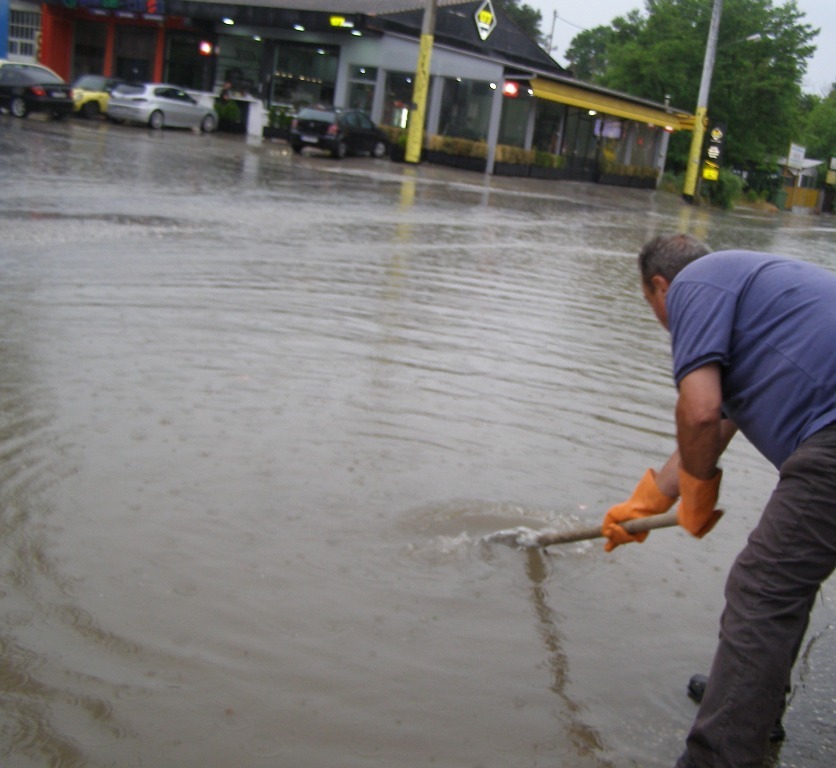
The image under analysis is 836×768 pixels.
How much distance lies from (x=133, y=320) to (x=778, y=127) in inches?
1826

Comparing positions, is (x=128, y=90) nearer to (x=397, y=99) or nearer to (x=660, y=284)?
(x=397, y=99)

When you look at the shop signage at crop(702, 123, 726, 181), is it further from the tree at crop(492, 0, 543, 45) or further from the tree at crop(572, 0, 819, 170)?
the tree at crop(492, 0, 543, 45)

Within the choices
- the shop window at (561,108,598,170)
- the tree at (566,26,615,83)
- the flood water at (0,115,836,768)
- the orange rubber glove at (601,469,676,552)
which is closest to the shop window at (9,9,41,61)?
the shop window at (561,108,598,170)

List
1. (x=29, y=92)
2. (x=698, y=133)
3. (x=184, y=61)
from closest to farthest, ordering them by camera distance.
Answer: (x=29, y=92), (x=698, y=133), (x=184, y=61)

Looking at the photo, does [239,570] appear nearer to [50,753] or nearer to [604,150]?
[50,753]

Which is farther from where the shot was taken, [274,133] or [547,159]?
[547,159]

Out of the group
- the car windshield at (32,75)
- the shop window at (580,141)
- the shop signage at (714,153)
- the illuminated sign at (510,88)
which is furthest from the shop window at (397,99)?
the car windshield at (32,75)

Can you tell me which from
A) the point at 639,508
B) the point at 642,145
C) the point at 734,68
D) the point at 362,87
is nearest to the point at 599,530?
the point at 639,508

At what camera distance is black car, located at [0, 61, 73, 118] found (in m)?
28.2

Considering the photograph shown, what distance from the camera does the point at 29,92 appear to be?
28.2 meters

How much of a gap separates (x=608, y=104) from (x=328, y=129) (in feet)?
44.0

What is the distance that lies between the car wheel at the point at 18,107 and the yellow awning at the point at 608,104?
1410 cm

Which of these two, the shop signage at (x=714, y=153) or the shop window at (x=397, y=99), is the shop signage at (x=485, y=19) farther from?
the shop signage at (x=714, y=153)

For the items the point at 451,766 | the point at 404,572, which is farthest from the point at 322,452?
the point at 451,766
